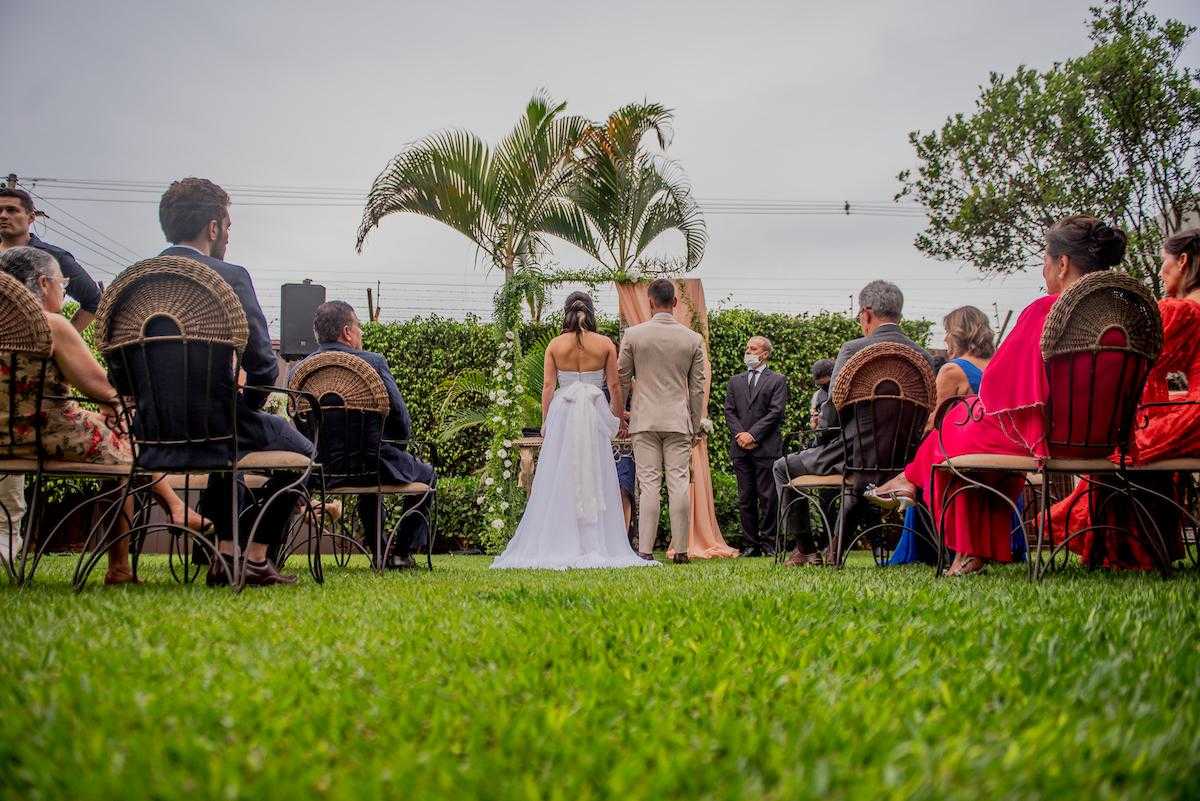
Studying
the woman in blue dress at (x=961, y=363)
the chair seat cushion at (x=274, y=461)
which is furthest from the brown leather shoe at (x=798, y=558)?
the chair seat cushion at (x=274, y=461)

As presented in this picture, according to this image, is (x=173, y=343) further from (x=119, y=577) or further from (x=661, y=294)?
(x=661, y=294)

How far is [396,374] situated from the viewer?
12.5 meters

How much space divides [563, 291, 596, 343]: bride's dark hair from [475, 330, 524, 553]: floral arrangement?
6.92 ft

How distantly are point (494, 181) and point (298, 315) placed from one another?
358cm

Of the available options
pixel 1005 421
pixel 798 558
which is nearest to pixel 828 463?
pixel 798 558

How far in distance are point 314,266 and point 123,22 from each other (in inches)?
671

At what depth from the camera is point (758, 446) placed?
9688 millimetres

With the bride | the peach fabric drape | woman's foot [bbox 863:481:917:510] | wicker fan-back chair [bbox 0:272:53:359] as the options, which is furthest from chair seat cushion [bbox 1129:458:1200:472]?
wicker fan-back chair [bbox 0:272:53:359]

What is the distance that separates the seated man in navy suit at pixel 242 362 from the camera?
433 cm

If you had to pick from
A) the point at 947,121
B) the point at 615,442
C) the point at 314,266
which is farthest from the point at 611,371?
the point at 314,266

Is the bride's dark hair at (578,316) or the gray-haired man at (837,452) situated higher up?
the bride's dark hair at (578,316)

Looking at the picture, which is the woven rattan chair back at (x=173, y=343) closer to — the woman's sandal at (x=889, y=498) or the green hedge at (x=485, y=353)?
the woman's sandal at (x=889, y=498)

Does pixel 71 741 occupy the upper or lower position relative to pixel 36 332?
lower

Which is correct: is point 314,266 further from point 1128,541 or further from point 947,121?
point 1128,541
